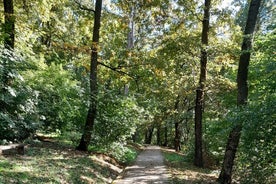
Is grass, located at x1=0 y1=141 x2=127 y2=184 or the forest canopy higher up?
the forest canopy

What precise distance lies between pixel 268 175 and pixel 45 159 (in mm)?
6276

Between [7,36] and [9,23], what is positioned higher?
[9,23]

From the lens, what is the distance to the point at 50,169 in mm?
7383

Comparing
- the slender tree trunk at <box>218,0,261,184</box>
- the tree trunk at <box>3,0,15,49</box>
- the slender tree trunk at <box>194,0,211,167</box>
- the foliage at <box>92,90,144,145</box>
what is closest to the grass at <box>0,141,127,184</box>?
the foliage at <box>92,90,144,145</box>

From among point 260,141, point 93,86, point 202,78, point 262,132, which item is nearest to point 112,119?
point 93,86

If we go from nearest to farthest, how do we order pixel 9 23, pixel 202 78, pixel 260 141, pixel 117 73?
pixel 260 141 < pixel 9 23 < pixel 117 73 < pixel 202 78

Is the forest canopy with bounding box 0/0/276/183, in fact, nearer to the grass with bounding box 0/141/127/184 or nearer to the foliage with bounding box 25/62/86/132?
the foliage with bounding box 25/62/86/132

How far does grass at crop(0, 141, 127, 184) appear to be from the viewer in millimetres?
6203

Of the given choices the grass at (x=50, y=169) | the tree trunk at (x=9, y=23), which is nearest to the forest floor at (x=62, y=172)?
the grass at (x=50, y=169)

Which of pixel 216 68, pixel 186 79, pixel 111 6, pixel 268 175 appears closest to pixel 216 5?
pixel 216 68

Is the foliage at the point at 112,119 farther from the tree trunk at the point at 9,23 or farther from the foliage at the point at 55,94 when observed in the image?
the tree trunk at the point at 9,23

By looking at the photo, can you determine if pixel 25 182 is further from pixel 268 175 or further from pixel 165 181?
pixel 268 175

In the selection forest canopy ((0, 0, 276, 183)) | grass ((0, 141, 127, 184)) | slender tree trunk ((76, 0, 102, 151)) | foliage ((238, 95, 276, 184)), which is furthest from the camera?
slender tree trunk ((76, 0, 102, 151))

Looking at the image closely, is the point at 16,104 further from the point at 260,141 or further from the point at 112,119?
the point at 260,141
